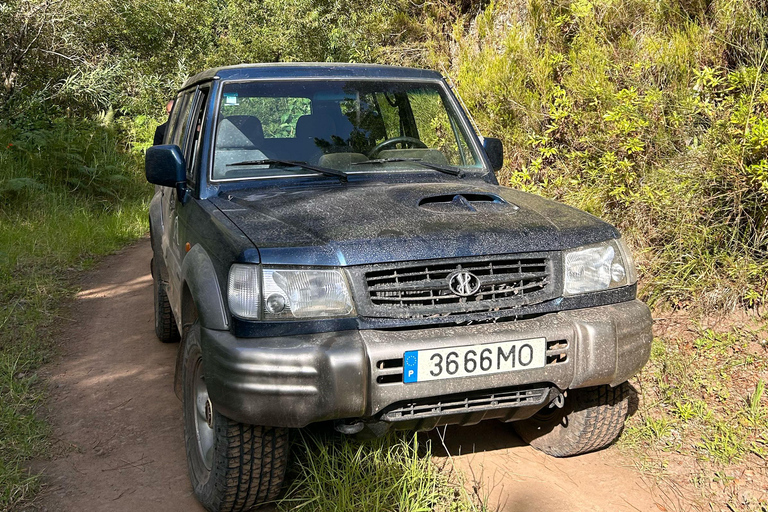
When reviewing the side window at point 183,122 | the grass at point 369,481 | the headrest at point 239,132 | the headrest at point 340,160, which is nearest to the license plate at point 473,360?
the grass at point 369,481

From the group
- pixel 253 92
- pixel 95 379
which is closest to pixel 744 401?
pixel 253 92

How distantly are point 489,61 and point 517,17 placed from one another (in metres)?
0.83

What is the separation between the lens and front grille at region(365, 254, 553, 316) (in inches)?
108

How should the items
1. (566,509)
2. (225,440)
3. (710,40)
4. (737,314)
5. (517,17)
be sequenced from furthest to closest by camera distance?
(517,17)
(710,40)
(737,314)
(566,509)
(225,440)

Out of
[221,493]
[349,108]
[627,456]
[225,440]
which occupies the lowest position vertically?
[627,456]

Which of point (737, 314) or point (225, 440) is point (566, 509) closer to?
point (225, 440)

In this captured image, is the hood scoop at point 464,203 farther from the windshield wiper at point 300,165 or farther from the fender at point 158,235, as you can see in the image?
the fender at point 158,235

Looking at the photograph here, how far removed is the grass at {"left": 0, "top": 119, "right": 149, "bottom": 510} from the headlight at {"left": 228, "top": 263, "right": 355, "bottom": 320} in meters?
1.49

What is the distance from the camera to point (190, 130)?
420cm

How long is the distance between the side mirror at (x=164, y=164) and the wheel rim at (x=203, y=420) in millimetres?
1112

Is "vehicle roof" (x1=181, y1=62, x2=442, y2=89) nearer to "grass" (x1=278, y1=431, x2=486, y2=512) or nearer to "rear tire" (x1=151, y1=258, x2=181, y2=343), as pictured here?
"rear tire" (x1=151, y1=258, x2=181, y2=343)

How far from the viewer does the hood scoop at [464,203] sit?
318 cm

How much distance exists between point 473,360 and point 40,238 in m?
6.63

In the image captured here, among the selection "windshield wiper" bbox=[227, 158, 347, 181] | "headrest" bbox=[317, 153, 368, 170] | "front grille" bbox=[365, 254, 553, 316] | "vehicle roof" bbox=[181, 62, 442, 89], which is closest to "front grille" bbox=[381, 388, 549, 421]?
"front grille" bbox=[365, 254, 553, 316]
